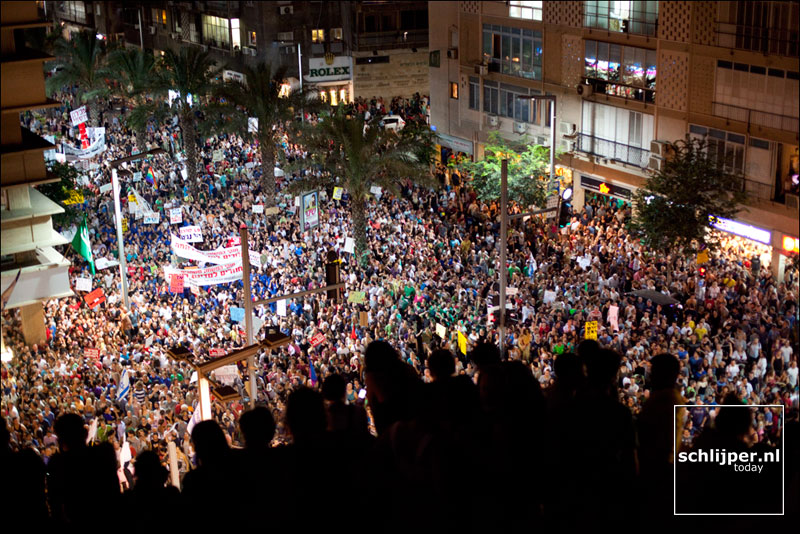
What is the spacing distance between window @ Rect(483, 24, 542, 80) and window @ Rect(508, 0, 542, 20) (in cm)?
53

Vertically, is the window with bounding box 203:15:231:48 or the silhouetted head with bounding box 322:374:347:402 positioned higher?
the window with bounding box 203:15:231:48

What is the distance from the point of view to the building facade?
1452 centimetres

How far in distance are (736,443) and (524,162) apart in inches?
1154

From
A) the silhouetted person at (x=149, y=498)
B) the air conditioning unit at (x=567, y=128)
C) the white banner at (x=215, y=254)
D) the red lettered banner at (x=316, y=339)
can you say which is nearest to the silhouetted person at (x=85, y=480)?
the silhouetted person at (x=149, y=498)

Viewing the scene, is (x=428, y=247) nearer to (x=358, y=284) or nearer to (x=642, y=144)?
(x=358, y=284)

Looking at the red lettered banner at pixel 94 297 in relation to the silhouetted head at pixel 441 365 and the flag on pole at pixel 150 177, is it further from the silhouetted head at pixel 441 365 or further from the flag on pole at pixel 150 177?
the silhouetted head at pixel 441 365

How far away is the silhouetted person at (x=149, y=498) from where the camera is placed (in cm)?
820

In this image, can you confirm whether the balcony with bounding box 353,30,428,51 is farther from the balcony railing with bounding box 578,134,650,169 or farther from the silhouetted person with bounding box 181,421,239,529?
the silhouetted person with bounding box 181,421,239,529

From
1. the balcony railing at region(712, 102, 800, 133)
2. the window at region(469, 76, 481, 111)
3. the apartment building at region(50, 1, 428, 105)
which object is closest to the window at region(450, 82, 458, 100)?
the window at region(469, 76, 481, 111)

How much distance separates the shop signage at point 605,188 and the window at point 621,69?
10.6 feet

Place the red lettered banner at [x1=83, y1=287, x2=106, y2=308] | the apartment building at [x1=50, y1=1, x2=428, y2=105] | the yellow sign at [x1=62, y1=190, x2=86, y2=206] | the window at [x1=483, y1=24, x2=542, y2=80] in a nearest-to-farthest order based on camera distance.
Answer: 1. the red lettered banner at [x1=83, y1=287, x2=106, y2=308]
2. the yellow sign at [x1=62, y1=190, x2=86, y2=206]
3. the window at [x1=483, y1=24, x2=542, y2=80]
4. the apartment building at [x1=50, y1=1, x2=428, y2=105]

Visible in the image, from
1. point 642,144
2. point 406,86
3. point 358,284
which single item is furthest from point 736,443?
point 406,86

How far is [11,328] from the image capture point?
49.2 ft

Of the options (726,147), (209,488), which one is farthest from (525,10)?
(209,488)
